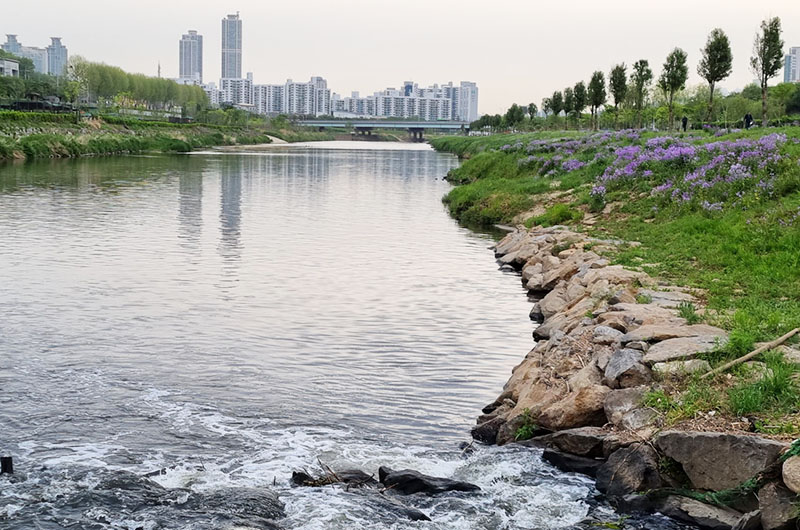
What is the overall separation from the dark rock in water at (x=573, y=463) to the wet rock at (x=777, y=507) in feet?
6.84

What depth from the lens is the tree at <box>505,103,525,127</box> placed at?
13762 centimetres

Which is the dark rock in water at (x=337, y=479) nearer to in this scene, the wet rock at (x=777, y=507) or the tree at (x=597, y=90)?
the wet rock at (x=777, y=507)

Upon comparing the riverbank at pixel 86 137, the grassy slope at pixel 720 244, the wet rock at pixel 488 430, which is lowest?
the wet rock at pixel 488 430

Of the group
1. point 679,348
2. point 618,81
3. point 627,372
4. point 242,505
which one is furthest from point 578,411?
point 618,81

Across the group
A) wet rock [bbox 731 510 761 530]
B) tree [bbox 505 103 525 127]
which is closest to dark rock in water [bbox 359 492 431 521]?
wet rock [bbox 731 510 761 530]

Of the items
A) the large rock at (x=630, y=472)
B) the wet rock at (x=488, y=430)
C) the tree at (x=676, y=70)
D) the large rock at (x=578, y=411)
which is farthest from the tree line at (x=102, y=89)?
the large rock at (x=630, y=472)

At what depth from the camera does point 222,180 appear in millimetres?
57625

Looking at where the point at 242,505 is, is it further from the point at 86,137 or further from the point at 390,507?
the point at 86,137

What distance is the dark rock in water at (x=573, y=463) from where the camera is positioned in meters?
10.4

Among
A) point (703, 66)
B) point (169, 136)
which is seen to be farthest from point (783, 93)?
point (169, 136)

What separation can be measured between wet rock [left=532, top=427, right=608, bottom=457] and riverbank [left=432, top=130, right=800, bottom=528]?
0.05 feet

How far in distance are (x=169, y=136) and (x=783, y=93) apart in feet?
235

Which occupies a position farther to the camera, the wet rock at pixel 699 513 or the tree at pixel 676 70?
the tree at pixel 676 70

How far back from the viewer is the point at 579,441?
34.9 ft
